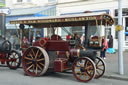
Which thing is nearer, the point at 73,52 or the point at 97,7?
the point at 73,52

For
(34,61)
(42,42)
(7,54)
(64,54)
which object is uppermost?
(42,42)

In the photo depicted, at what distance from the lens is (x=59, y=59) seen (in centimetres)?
706

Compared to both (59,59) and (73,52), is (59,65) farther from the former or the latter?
(73,52)

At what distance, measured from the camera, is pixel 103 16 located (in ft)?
21.3

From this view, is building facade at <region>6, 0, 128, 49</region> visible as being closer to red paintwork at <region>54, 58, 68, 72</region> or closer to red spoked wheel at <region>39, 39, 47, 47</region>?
red spoked wheel at <region>39, 39, 47, 47</region>

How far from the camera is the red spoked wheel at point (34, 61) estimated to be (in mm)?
7176

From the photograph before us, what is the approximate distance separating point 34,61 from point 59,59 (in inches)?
38.8

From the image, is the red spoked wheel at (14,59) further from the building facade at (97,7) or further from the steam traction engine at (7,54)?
the building facade at (97,7)

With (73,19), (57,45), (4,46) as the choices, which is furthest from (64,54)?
(4,46)

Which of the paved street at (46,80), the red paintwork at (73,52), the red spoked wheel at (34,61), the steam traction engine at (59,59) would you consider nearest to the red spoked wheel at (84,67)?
the steam traction engine at (59,59)

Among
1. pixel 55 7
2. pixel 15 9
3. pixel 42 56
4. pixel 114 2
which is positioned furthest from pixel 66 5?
pixel 42 56

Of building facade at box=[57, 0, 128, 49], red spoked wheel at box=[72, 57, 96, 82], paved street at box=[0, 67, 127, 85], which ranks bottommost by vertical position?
paved street at box=[0, 67, 127, 85]

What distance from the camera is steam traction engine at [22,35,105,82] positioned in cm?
668

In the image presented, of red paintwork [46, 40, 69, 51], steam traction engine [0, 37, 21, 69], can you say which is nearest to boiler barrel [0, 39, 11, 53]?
steam traction engine [0, 37, 21, 69]
